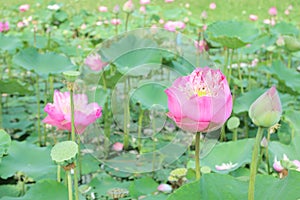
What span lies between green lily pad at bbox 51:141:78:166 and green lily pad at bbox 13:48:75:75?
1.07m

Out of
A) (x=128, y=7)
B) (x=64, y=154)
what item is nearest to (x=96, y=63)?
(x=128, y=7)

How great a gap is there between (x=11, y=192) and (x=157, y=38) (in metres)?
1.12

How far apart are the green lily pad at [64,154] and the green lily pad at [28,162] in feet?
1.62

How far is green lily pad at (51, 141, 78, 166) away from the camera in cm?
73

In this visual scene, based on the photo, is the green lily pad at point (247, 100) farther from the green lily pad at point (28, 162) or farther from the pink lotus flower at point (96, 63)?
the green lily pad at point (28, 162)

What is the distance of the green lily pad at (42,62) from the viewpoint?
181cm

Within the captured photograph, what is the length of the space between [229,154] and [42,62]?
2.65 ft

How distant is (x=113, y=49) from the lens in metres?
1.93

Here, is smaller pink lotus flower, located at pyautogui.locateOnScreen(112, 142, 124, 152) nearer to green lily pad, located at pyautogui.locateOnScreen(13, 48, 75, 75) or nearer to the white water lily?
green lily pad, located at pyautogui.locateOnScreen(13, 48, 75, 75)

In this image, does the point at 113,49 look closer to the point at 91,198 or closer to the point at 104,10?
the point at 91,198

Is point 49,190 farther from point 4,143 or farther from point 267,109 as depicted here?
point 267,109

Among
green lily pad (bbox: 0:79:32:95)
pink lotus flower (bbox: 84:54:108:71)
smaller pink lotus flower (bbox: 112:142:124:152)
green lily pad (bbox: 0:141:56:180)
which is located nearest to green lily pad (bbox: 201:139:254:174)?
green lily pad (bbox: 0:141:56:180)

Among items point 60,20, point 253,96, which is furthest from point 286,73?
point 60,20

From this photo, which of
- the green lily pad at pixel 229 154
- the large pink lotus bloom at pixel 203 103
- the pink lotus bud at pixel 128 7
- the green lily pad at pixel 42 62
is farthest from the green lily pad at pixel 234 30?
the large pink lotus bloom at pixel 203 103
